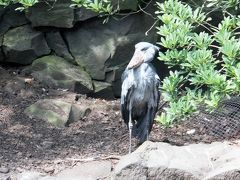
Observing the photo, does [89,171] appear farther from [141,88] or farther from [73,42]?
[73,42]

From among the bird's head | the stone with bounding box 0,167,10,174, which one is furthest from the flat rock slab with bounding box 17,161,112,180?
the bird's head

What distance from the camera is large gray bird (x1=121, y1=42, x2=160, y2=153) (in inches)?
167

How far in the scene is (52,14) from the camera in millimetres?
5812

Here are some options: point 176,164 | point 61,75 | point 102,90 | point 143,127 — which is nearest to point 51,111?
point 61,75

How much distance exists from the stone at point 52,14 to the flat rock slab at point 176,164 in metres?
2.23

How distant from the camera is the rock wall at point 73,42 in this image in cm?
582

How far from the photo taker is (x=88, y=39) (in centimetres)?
591

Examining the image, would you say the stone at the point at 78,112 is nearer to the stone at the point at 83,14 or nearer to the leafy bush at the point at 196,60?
the stone at the point at 83,14

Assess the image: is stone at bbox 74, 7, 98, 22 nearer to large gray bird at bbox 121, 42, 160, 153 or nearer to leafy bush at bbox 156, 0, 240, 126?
large gray bird at bbox 121, 42, 160, 153

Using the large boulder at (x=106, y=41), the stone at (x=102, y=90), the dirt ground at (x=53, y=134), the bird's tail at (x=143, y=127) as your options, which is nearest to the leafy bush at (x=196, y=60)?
the bird's tail at (x=143, y=127)

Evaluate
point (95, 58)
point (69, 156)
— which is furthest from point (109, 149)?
point (95, 58)

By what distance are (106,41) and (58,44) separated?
0.49 meters

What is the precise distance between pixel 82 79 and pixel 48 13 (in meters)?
0.72

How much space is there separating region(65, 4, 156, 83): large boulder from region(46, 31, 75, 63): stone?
2.3 inches
